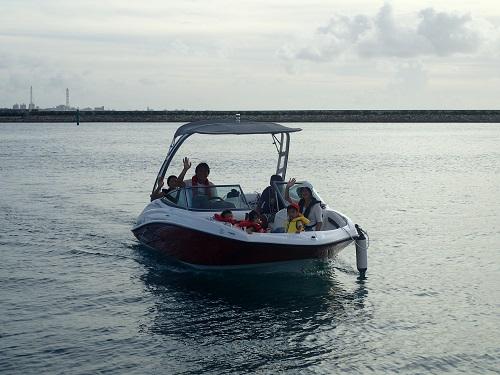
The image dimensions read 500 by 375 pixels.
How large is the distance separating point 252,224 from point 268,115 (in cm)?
13354

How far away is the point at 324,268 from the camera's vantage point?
18266 mm

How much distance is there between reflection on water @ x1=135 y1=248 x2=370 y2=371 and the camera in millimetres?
13086

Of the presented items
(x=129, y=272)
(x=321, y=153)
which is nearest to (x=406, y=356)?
(x=129, y=272)

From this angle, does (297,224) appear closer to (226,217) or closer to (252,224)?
(252,224)

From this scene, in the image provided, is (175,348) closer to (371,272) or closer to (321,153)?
(371,272)

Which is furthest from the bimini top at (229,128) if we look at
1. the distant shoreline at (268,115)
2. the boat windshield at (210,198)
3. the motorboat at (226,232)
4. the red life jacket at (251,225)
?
the distant shoreline at (268,115)

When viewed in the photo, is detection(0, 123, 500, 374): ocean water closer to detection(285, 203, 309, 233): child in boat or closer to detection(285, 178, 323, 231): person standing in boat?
detection(285, 178, 323, 231): person standing in boat

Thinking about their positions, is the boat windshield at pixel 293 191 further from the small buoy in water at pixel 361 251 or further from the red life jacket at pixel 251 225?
the red life jacket at pixel 251 225

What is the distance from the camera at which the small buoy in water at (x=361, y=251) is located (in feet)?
58.0

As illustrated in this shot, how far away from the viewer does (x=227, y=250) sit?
1628 centimetres

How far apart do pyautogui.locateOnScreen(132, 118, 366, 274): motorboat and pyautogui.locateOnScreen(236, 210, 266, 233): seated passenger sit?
156 mm

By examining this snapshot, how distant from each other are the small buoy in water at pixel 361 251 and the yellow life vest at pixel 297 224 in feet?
5.00

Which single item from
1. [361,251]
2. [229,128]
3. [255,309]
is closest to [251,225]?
[255,309]

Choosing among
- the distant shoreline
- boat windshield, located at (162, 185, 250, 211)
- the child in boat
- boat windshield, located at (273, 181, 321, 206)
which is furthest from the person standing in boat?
the distant shoreline
